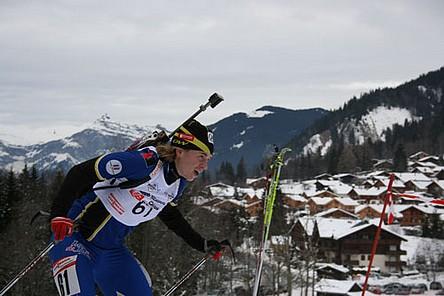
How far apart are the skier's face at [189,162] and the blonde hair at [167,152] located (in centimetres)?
3

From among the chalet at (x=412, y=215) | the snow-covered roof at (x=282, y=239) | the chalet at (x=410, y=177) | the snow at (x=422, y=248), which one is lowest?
the snow at (x=422, y=248)

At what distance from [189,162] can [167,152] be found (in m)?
0.15

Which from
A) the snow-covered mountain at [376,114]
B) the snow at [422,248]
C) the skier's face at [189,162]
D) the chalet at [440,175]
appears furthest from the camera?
the snow-covered mountain at [376,114]

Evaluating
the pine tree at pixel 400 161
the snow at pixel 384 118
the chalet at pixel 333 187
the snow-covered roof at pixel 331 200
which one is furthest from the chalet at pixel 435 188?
the snow at pixel 384 118

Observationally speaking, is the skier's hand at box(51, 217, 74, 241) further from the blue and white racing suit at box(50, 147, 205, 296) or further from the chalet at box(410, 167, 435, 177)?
the chalet at box(410, 167, 435, 177)

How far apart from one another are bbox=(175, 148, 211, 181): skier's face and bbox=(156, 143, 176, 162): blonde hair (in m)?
0.03

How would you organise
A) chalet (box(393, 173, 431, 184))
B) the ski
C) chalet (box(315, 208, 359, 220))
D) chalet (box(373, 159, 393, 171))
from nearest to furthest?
1. the ski
2. chalet (box(315, 208, 359, 220))
3. chalet (box(393, 173, 431, 184))
4. chalet (box(373, 159, 393, 171))

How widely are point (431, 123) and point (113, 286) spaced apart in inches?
5330

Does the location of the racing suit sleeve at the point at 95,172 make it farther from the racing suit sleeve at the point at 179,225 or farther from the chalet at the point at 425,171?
the chalet at the point at 425,171

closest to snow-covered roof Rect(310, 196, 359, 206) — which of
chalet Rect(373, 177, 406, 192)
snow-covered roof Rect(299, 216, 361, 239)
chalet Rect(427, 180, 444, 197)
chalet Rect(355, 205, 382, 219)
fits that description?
chalet Rect(355, 205, 382, 219)

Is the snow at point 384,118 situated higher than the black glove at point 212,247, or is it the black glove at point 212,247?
the snow at point 384,118

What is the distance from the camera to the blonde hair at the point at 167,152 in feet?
10.2

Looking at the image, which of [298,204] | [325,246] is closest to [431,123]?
[298,204]

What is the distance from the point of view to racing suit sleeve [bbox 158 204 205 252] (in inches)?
146
